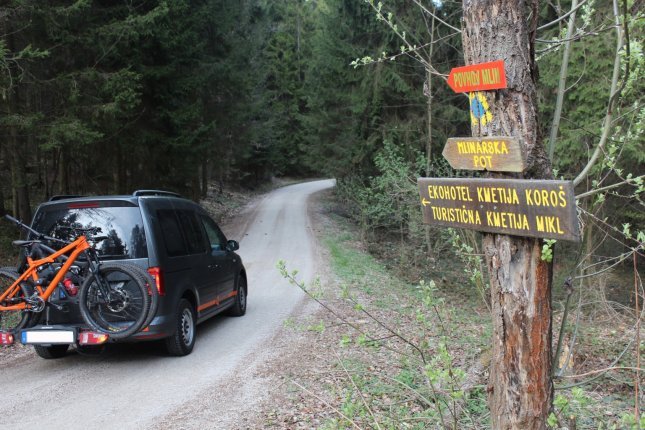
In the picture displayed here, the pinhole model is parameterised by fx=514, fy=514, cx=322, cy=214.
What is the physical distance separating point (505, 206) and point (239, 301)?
7421 millimetres

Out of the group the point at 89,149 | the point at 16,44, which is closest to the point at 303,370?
the point at 16,44

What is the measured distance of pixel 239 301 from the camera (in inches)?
376

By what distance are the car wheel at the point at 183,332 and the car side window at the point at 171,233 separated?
27.3 inches

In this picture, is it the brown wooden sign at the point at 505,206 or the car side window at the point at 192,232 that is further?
the car side window at the point at 192,232

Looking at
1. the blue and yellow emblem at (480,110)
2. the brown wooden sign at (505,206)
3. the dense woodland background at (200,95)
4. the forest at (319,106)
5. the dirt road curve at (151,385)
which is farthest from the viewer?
the dense woodland background at (200,95)

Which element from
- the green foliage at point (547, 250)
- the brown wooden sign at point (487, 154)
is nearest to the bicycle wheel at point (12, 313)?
the brown wooden sign at point (487, 154)

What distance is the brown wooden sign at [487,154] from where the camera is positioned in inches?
110

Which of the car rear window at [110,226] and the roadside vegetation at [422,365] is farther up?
the car rear window at [110,226]

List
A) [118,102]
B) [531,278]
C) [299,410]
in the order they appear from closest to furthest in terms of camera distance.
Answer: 1. [531,278]
2. [299,410]
3. [118,102]

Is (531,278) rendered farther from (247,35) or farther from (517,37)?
(247,35)

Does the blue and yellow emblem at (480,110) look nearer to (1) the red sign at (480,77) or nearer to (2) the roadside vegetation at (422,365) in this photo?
(1) the red sign at (480,77)

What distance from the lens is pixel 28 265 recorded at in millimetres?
6387

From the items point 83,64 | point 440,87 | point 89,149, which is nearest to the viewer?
point 83,64

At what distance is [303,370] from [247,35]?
28285 millimetres
